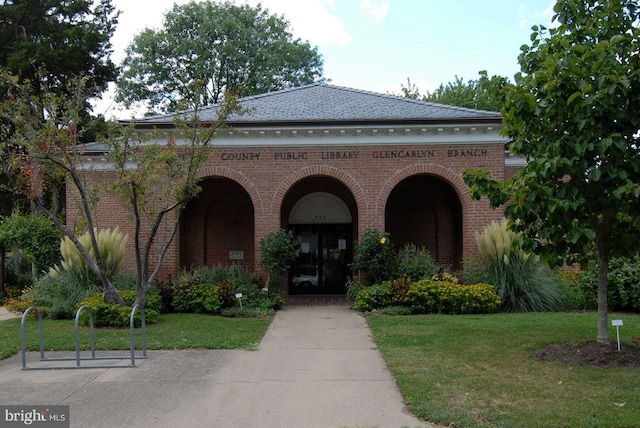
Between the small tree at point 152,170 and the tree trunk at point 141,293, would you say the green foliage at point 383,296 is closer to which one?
the small tree at point 152,170

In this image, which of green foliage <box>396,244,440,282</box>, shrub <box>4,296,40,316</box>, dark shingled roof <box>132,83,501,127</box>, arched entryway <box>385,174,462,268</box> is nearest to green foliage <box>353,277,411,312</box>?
green foliage <box>396,244,440,282</box>

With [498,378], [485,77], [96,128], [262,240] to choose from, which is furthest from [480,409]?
[96,128]

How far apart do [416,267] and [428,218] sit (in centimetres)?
402

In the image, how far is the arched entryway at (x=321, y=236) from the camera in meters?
16.4

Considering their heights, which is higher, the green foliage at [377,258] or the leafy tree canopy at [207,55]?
the leafy tree canopy at [207,55]

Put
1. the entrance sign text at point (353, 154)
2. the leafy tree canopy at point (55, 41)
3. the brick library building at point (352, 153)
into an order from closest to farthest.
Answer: the brick library building at point (352, 153) < the entrance sign text at point (353, 154) < the leafy tree canopy at point (55, 41)

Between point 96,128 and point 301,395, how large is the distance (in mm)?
19568

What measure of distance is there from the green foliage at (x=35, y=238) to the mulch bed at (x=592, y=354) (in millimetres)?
12940

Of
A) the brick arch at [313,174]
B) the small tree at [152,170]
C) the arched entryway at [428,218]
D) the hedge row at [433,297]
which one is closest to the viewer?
the small tree at [152,170]

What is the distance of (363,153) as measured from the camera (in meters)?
13.8

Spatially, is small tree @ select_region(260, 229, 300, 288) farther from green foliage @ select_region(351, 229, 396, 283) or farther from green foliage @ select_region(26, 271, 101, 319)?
green foliage @ select_region(26, 271, 101, 319)

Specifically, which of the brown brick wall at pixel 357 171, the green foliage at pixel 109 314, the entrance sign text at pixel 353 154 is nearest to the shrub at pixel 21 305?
the green foliage at pixel 109 314

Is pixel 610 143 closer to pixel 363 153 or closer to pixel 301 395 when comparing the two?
pixel 301 395

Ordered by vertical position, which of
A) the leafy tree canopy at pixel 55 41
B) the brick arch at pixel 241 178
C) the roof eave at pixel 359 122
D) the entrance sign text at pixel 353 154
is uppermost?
the leafy tree canopy at pixel 55 41
